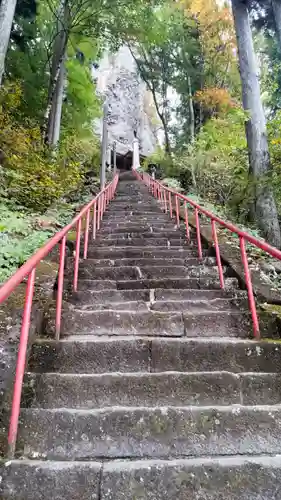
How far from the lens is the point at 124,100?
31859 mm

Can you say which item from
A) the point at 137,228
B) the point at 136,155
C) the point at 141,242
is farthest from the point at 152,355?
the point at 136,155

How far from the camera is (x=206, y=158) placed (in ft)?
32.1

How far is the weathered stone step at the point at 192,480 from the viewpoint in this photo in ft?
5.01

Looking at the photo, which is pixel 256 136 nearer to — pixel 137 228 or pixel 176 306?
pixel 137 228

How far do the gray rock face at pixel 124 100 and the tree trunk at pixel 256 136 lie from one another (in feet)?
68.7

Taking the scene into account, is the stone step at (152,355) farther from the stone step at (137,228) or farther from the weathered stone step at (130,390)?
the stone step at (137,228)

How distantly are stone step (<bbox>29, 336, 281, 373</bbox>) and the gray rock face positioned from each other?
28.4 meters

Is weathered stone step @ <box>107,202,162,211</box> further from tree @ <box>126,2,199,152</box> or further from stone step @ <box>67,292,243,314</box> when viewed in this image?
tree @ <box>126,2,199,152</box>

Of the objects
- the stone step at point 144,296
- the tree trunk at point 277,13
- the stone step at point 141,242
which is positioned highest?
the tree trunk at point 277,13

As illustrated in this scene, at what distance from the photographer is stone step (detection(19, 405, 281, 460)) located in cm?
178

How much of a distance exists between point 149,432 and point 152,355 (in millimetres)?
706

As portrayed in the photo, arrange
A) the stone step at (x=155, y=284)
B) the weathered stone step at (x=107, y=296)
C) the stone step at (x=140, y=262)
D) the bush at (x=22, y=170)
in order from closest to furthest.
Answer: the weathered stone step at (x=107, y=296) < the stone step at (x=155, y=284) < the stone step at (x=140, y=262) < the bush at (x=22, y=170)

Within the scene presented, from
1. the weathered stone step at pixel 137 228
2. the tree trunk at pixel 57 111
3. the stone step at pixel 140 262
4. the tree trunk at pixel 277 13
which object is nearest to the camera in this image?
the stone step at pixel 140 262

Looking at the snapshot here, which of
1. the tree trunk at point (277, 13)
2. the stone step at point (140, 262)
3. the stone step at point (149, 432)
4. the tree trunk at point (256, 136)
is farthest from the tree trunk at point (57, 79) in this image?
the stone step at point (149, 432)
